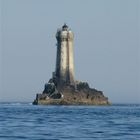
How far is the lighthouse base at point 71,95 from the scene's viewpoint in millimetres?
154000

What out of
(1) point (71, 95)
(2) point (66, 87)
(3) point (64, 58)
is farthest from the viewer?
(1) point (71, 95)

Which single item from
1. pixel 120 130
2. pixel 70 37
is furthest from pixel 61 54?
pixel 120 130

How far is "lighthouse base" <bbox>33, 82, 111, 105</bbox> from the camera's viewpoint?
15400cm

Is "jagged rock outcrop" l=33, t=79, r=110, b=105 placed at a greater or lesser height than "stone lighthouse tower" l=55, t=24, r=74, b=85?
lesser

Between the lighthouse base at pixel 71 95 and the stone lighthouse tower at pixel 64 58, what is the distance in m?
1.76

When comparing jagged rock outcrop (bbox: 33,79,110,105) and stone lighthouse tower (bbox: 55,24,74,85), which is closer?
stone lighthouse tower (bbox: 55,24,74,85)

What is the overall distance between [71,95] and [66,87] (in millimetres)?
2492

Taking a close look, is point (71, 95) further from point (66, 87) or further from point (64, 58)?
point (64, 58)

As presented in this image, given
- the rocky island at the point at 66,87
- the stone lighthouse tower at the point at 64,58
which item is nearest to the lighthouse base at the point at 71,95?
the rocky island at the point at 66,87

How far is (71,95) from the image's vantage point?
513 feet

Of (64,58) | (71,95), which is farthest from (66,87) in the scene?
(64,58)

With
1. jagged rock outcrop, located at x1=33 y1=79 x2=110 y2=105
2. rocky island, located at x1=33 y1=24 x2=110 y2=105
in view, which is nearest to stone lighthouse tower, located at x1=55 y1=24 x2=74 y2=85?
rocky island, located at x1=33 y1=24 x2=110 y2=105

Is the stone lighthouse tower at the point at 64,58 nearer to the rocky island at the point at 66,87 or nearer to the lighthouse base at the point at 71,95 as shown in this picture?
the rocky island at the point at 66,87

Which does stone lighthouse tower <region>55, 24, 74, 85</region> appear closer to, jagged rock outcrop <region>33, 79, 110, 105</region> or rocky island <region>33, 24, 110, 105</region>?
rocky island <region>33, 24, 110, 105</region>
